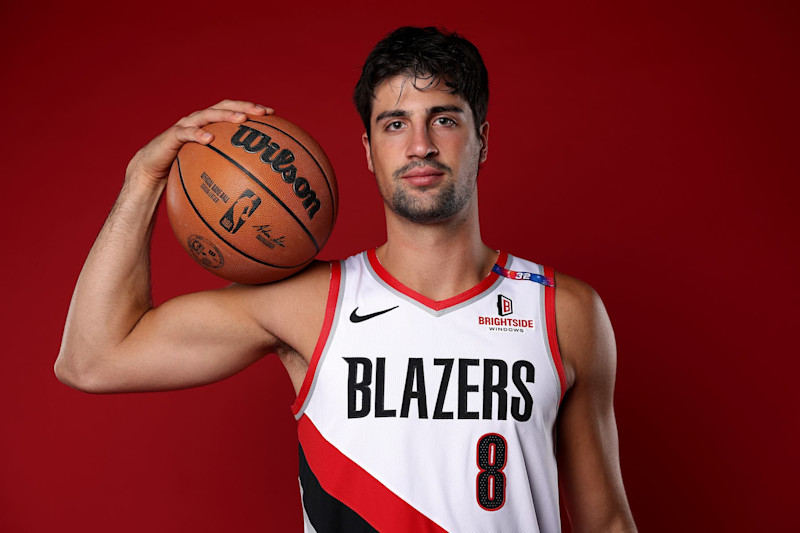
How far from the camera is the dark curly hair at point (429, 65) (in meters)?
2.24

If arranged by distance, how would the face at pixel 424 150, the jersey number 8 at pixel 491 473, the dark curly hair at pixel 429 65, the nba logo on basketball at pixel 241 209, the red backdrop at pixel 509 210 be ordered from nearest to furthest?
the nba logo on basketball at pixel 241 209 < the jersey number 8 at pixel 491 473 < the face at pixel 424 150 < the dark curly hair at pixel 429 65 < the red backdrop at pixel 509 210

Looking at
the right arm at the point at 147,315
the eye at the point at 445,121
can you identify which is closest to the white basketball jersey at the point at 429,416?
the right arm at the point at 147,315

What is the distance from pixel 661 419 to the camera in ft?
10.9

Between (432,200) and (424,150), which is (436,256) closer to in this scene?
(432,200)

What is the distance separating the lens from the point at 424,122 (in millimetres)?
2172

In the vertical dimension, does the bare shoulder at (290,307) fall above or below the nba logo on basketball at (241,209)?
below

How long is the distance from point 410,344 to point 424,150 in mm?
504

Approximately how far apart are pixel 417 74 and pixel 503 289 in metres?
0.64

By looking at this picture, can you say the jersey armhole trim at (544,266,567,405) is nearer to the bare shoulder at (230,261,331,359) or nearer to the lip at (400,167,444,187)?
the lip at (400,167,444,187)

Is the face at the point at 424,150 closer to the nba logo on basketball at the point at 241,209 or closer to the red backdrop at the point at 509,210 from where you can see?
the nba logo on basketball at the point at 241,209

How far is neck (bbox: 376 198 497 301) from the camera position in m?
2.23

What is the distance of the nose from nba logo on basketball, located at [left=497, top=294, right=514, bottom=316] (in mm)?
436

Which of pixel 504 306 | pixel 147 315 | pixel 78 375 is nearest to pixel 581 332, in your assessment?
pixel 504 306
